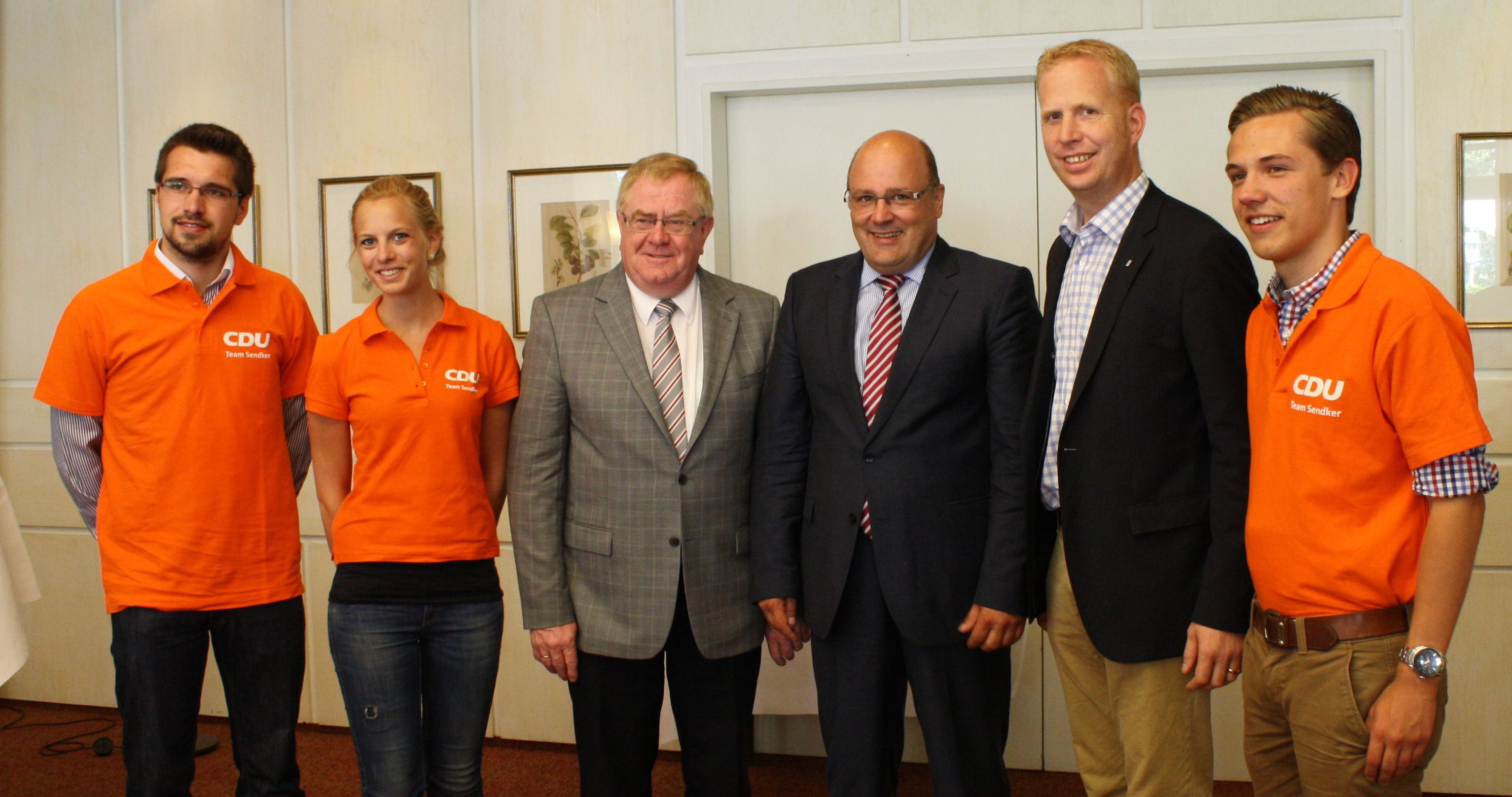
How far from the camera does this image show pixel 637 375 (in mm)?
2195

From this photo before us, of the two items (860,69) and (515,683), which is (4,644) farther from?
(860,69)

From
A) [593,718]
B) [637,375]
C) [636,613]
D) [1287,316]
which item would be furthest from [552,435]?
[1287,316]

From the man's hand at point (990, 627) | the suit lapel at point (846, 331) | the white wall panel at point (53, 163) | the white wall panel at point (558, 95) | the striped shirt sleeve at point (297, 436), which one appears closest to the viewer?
the man's hand at point (990, 627)

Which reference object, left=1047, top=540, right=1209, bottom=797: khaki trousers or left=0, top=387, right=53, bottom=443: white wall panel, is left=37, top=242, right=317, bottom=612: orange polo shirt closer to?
left=1047, top=540, right=1209, bottom=797: khaki trousers

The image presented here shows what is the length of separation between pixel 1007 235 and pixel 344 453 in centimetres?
222

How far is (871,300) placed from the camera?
2.19 meters

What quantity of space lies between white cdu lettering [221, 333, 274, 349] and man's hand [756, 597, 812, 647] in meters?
1.30

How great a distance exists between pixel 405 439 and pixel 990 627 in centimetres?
129

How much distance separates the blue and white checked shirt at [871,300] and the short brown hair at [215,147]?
1.47 m

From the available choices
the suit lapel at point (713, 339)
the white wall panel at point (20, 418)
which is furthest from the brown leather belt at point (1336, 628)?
the white wall panel at point (20, 418)

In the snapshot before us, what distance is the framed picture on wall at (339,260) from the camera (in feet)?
12.3

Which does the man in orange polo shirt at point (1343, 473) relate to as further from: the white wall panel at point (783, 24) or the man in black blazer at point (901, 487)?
the white wall panel at point (783, 24)

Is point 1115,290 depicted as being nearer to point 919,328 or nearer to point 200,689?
point 919,328

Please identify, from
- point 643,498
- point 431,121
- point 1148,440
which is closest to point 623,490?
point 643,498
